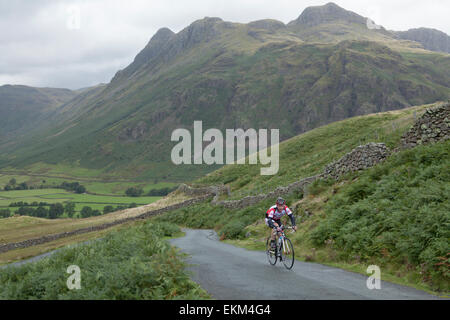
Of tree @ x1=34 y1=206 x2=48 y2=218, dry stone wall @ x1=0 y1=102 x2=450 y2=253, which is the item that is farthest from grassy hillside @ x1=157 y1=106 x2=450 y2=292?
tree @ x1=34 y1=206 x2=48 y2=218

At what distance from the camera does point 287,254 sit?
14102 millimetres

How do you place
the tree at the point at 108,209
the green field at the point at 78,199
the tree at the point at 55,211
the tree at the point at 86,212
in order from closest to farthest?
1. the tree at the point at 55,211
2. the tree at the point at 86,212
3. the tree at the point at 108,209
4. the green field at the point at 78,199

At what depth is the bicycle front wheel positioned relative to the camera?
546 inches

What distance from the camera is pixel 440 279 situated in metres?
10.7

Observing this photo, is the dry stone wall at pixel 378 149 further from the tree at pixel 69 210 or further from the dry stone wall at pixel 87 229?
the tree at pixel 69 210

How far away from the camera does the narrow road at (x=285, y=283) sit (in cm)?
969

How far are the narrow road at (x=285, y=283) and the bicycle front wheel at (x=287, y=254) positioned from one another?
0.86ft

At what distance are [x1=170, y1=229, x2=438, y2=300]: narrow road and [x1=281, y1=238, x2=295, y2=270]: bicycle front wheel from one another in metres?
0.26

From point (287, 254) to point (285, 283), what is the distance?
121 inches

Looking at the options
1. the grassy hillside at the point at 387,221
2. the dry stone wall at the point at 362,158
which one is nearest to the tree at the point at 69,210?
the grassy hillside at the point at 387,221

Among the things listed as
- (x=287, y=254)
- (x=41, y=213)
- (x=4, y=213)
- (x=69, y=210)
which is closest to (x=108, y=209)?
(x=69, y=210)

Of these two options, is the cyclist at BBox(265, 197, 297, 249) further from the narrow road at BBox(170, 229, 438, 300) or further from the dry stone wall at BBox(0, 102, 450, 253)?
the dry stone wall at BBox(0, 102, 450, 253)

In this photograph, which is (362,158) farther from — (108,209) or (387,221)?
(108,209)
